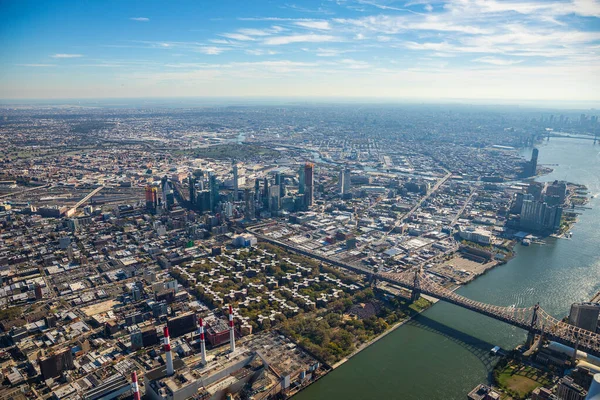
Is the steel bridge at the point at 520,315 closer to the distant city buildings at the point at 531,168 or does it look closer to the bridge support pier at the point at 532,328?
the bridge support pier at the point at 532,328

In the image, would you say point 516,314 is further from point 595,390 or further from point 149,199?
point 149,199

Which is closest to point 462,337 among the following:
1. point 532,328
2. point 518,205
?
point 532,328

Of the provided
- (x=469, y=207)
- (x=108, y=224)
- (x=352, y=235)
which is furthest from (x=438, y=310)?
(x=108, y=224)

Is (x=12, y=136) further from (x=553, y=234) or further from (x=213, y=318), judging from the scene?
(x=553, y=234)

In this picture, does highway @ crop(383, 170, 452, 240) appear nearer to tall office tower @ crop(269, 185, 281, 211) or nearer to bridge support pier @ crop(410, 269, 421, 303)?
bridge support pier @ crop(410, 269, 421, 303)

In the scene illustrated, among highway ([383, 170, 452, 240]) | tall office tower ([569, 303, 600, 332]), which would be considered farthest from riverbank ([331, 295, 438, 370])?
highway ([383, 170, 452, 240])

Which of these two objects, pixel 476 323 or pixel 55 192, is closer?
pixel 476 323

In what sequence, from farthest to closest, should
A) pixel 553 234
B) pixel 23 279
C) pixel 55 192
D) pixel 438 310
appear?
pixel 55 192 → pixel 553 234 → pixel 23 279 → pixel 438 310

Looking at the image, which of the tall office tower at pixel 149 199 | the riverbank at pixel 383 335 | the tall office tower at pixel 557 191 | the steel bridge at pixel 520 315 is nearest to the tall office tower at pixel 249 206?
the tall office tower at pixel 149 199
